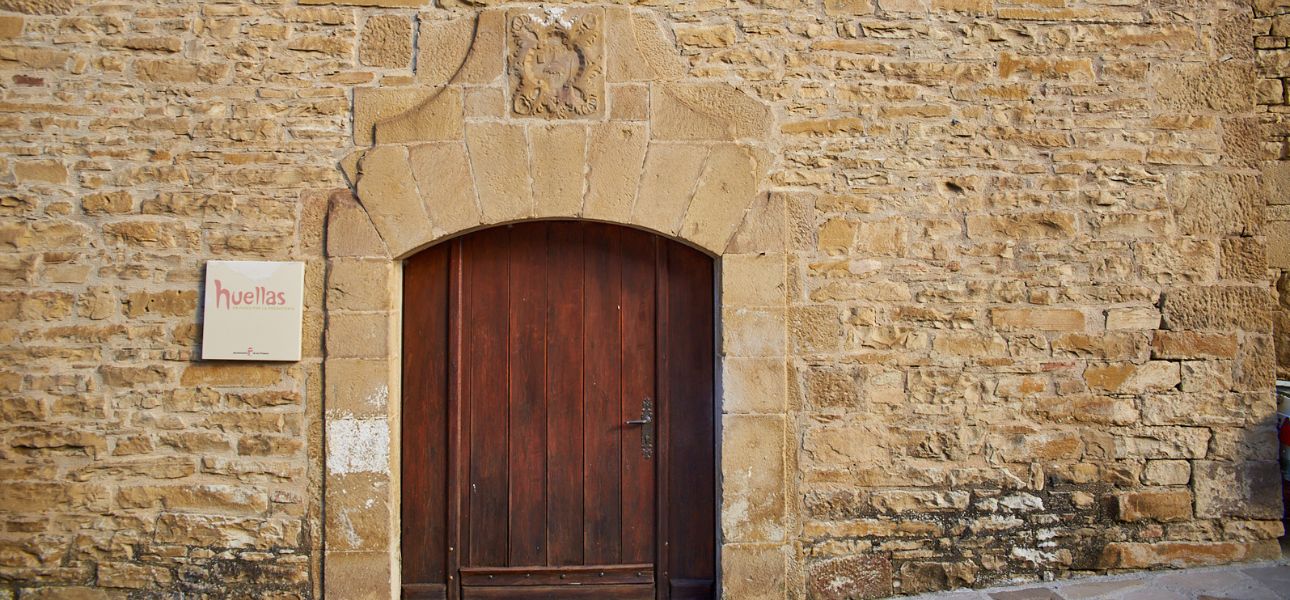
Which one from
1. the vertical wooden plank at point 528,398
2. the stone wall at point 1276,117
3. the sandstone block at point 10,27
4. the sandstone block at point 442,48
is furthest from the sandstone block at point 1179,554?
the sandstone block at point 10,27

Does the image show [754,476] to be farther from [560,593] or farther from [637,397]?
[560,593]

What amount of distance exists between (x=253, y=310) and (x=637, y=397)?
1662 millimetres

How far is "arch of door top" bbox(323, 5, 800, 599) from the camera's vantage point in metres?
3.26

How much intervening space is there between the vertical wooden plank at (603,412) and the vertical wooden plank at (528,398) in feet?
0.64

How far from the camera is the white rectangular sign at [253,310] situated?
3.24 meters

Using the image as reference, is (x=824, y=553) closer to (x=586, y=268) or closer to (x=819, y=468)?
(x=819, y=468)

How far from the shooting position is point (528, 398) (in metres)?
3.47

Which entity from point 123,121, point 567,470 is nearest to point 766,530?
point 567,470

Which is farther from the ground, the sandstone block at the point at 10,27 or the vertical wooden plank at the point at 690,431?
the sandstone block at the point at 10,27

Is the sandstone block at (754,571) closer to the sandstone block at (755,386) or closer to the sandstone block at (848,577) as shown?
the sandstone block at (848,577)

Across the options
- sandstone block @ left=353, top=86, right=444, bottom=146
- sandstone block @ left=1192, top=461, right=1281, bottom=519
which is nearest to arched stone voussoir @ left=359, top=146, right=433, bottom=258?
sandstone block @ left=353, top=86, right=444, bottom=146

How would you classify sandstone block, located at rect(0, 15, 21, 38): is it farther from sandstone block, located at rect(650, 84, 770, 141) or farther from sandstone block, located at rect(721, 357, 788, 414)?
sandstone block, located at rect(721, 357, 788, 414)

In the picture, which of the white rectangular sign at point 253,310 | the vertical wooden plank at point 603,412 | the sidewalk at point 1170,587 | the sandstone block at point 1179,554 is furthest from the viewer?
the vertical wooden plank at point 603,412

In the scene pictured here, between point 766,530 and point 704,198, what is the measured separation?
1.42 meters
